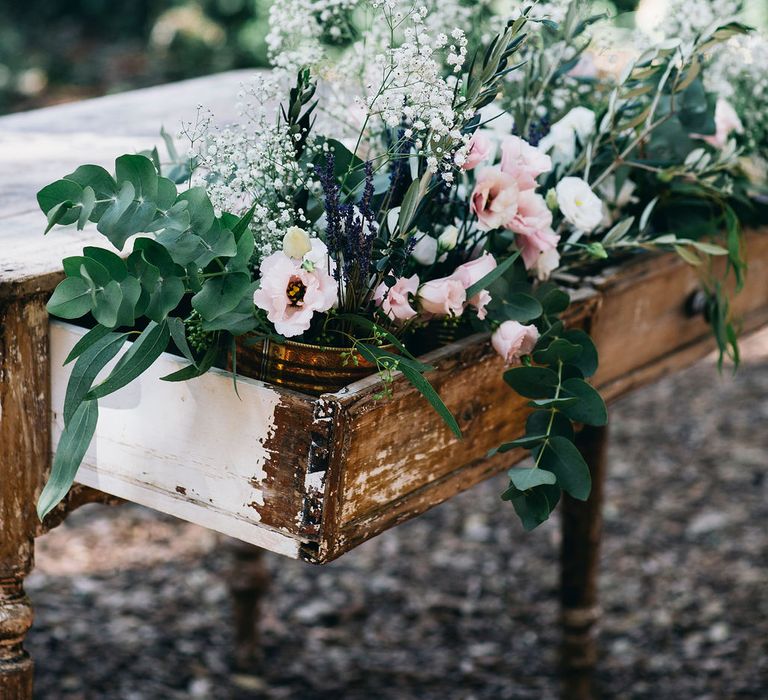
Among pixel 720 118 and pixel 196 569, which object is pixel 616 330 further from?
pixel 196 569

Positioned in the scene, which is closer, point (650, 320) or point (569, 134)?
point (569, 134)

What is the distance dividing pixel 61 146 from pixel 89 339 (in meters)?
0.72

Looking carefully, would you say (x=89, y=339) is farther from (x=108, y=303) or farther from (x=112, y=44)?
(x=112, y=44)

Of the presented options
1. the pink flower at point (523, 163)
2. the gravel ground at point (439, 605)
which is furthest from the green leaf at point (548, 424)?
the gravel ground at point (439, 605)

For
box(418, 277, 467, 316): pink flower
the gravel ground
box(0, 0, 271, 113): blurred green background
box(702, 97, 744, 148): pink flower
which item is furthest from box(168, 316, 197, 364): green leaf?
box(0, 0, 271, 113): blurred green background

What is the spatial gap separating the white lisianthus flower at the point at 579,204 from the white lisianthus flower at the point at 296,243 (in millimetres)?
318

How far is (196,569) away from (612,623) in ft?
3.18

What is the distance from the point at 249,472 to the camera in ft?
2.99

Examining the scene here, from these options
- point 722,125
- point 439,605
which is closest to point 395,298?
point 722,125

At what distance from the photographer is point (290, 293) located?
857 mm

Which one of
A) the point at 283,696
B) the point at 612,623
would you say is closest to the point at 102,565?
the point at 283,696

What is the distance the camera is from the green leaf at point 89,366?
0.86 meters

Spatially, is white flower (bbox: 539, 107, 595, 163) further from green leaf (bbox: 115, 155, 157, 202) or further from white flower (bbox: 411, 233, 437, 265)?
green leaf (bbox: 115, 155, 157, 202)

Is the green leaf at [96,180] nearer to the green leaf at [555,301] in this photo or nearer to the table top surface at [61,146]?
the table top surface at [61,146]
